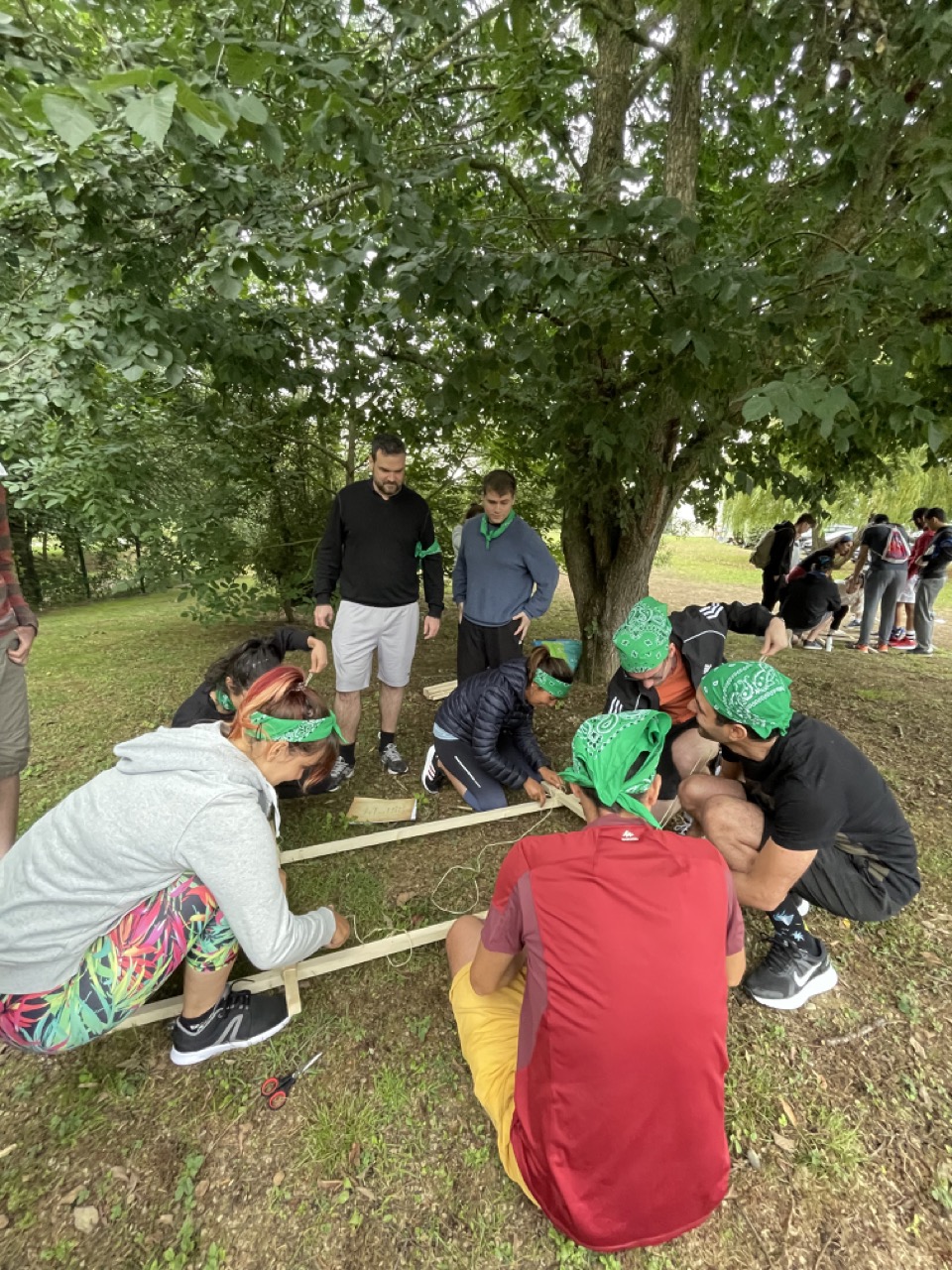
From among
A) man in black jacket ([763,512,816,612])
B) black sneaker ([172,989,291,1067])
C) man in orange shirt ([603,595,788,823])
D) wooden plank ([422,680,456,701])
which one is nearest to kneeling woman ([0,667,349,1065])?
black sneaker ([172,989,291,1067])

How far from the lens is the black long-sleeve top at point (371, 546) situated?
3.39 m

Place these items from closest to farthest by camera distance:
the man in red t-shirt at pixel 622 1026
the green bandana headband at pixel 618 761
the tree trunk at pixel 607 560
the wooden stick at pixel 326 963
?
the man in red t-shirt at pixel 622 1026 → the green bandana headband at pixel 618 761 → the wooden stick at pixel 326 963 → the tree trunk at pixel 607 560

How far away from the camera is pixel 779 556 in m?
7.48

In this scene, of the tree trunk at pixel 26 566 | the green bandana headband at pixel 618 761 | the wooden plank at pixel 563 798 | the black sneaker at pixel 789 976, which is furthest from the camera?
the tree trunk at pixel 26 566

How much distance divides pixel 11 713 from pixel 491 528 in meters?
2.65

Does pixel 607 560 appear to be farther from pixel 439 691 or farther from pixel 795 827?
pixel 795 827

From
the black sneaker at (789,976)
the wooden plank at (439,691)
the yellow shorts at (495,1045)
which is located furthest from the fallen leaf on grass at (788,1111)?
the wooden plank at (439,691)

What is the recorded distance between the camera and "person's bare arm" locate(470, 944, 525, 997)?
1561 mm

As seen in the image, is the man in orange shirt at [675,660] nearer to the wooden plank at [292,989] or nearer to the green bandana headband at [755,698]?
the green bandana headband at [755,698]

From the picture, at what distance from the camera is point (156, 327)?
2.72 meters

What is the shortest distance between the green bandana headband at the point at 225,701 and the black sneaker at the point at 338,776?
1.14 m

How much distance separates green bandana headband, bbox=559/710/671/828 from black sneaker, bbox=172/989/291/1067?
1417 mm

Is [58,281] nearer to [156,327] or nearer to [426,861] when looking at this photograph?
[156,327]

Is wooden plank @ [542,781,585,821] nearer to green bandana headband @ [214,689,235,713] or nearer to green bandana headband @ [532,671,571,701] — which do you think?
green bandana headband @ [532,671,571,701]
